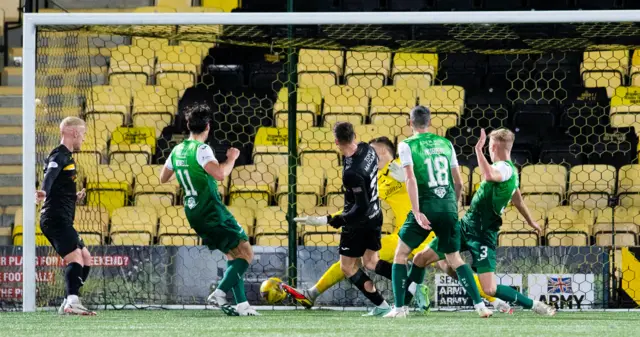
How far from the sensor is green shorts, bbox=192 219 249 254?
8.66 metres

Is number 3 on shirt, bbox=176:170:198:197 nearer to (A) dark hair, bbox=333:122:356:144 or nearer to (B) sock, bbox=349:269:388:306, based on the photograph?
(A) dark hair, bbox=333:122:356:144

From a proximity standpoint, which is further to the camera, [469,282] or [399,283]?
[399,283]

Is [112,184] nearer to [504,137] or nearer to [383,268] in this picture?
[383,268]

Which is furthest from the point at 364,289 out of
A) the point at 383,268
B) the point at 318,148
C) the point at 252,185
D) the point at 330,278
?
the point at 252,185

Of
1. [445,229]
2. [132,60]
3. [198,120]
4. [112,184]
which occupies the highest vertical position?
[132,60]

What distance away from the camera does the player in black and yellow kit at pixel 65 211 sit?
8820 millimetres

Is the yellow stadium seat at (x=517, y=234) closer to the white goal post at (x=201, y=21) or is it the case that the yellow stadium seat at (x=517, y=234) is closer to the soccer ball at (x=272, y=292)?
the white goal post at (x=201, y=21)

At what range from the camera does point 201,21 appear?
9.77 m

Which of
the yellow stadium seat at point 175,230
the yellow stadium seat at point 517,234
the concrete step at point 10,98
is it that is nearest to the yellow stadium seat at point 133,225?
the yellow stadium seat at point 175,230

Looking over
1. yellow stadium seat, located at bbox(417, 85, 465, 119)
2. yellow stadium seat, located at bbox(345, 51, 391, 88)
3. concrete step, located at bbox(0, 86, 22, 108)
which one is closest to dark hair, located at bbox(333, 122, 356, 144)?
yellow stadium seat, located at bbox(417, 85, 465, 119)

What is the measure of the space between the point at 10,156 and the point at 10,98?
1.01m

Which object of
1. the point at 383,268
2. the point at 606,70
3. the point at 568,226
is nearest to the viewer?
the point at 383,268

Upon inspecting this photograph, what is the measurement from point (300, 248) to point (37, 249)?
234 centimetres

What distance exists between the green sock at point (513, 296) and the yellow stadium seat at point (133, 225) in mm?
4506
